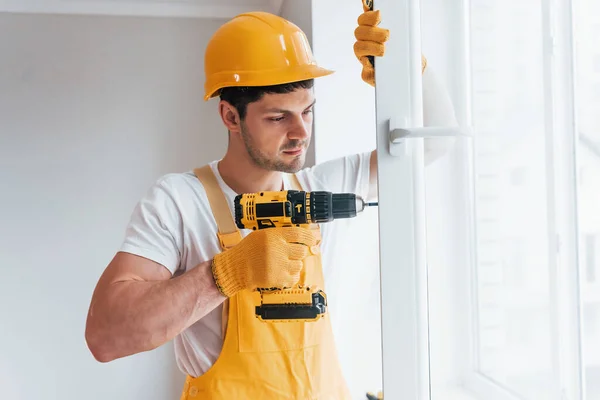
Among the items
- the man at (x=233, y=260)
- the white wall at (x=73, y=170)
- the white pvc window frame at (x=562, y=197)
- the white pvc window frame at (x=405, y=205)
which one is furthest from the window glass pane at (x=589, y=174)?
the white wall at (x=73, y=170)

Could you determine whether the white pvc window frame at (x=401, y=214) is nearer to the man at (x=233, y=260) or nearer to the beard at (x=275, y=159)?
the man at (x=233, y=260)

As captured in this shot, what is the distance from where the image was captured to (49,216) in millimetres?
2814

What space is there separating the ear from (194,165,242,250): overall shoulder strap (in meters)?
0.14

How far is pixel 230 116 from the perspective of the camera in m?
1.29

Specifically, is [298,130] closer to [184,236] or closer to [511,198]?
[184,236]

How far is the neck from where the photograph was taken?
4.17 feet

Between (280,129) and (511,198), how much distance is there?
2.09ft

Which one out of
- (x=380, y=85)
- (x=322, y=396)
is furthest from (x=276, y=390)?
(x=380, y=85)

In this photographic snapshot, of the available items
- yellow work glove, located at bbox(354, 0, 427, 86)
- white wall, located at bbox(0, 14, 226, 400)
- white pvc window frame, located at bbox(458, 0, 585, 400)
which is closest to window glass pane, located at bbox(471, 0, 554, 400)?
white pvc window frame, located at bbox(458, 0, 585, 400)

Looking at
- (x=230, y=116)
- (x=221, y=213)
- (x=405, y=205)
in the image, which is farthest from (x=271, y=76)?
(x=405, y=205)

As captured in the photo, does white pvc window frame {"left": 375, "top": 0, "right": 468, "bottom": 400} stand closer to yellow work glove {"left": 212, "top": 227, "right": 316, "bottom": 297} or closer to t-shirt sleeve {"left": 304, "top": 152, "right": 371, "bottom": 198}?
yellow work glove {"left": 212, "top": 227, "right": 316, "bottom": 297}

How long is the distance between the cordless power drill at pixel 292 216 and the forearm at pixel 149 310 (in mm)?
122

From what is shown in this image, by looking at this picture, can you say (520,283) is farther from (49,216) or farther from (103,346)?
(49,216)

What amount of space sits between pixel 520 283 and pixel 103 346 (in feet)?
2.63
